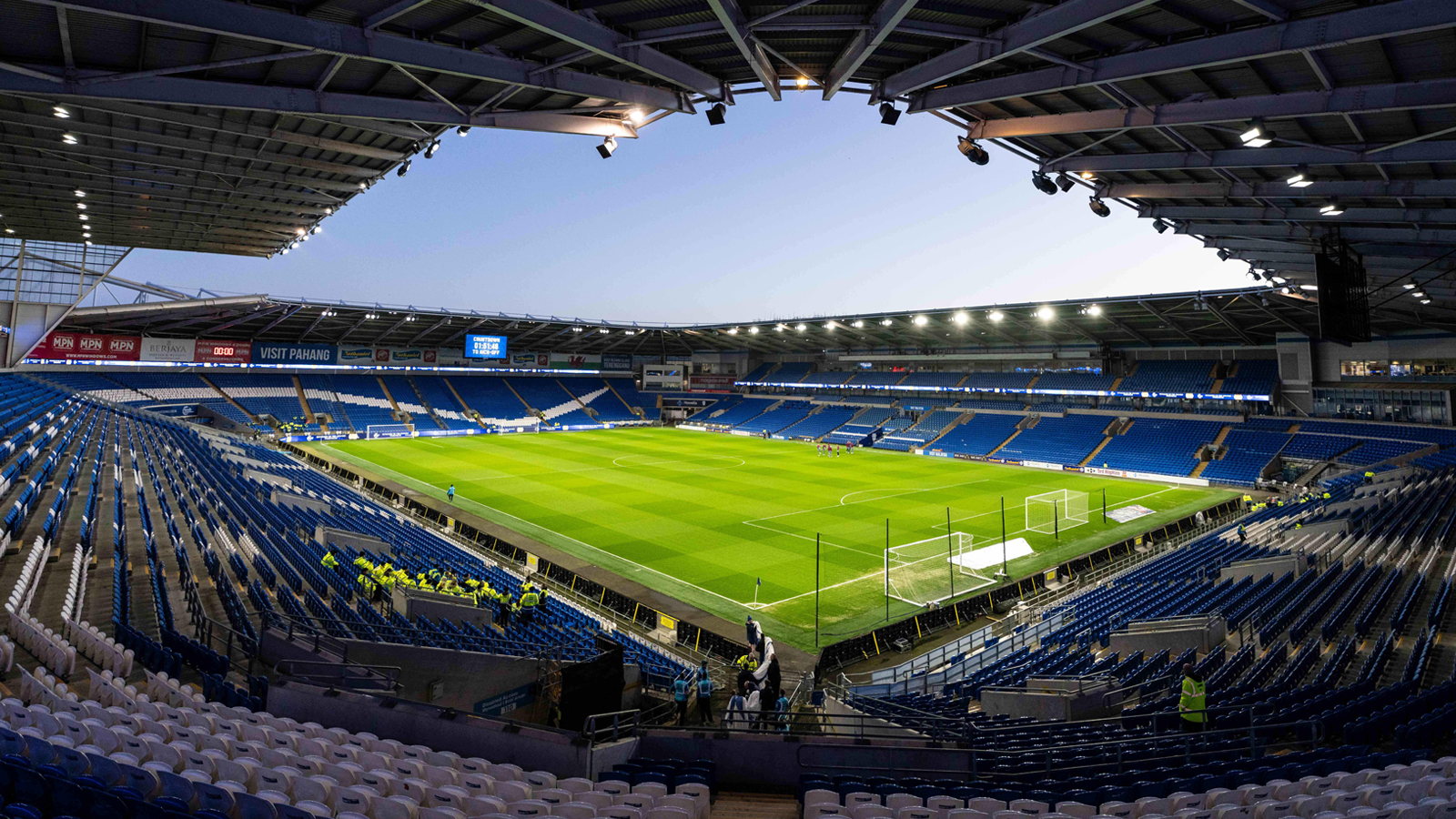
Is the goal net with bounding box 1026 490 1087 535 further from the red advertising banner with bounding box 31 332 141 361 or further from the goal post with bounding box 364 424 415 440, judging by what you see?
the red advertising banner with bounding box 31 332 141 361

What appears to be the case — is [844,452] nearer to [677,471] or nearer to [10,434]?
[677,471]

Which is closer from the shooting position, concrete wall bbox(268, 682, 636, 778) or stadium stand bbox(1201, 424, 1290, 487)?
concrete wall bbox(268, 682, 636, 778)

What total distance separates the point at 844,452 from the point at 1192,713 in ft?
140

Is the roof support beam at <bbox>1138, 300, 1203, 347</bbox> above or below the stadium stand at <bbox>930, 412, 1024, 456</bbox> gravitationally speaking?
above

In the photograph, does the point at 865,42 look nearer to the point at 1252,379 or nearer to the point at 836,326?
the point at 1252,379

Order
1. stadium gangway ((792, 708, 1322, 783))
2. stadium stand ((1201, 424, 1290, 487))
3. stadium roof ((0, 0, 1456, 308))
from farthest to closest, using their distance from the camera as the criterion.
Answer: stadium stand ((1201, 424, 1290, 487))
stadium roof ((0, 0, 1456, 308))
stadium gangway ((792, 708, 1322, 783))

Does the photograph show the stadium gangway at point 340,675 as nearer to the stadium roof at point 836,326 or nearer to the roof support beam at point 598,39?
the roof support beam at point 598,39

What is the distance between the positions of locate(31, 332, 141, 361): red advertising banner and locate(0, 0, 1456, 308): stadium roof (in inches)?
1776

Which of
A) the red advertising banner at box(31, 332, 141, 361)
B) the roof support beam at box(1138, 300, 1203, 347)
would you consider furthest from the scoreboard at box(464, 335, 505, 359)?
Result: the roof support beam at box(1138, 300, 1203, 347)

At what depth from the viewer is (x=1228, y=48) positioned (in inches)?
324

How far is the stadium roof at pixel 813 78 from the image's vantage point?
26.5 feet

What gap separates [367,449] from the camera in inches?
1940

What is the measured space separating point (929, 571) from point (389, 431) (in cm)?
5172

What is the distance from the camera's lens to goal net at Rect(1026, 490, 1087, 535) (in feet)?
91.4
